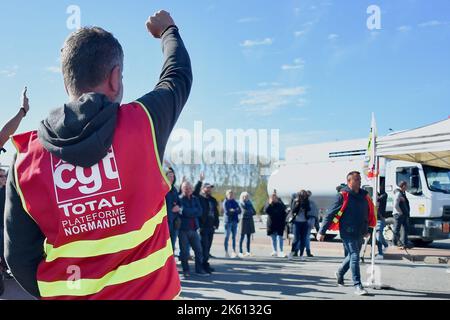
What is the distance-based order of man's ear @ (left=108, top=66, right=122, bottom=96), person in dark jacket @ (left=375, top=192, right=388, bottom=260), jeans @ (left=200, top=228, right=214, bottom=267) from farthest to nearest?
person in dark jacket @ (left=375, top=192, right=388, bottom=260) → jeans @ (left=200, top=228, right=214, bottom=267) → man's ear @ (left=108, top=66, right=122, bottom=96)

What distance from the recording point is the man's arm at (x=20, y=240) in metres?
1.44

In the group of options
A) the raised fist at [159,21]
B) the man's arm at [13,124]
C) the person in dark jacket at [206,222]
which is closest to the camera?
the raised fist at [159,21]

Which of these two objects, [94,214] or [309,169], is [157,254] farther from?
[309,169]

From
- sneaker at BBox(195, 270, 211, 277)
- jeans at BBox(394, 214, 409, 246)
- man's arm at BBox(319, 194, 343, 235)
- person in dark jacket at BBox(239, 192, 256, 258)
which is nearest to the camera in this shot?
man's arm at BBox(319, 194, 343, 235)

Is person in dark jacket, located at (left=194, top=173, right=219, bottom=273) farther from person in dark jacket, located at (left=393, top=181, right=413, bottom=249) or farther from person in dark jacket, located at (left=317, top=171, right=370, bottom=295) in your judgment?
person in dark jacket, located at (left=393, top=181, right=413, bottom=249)

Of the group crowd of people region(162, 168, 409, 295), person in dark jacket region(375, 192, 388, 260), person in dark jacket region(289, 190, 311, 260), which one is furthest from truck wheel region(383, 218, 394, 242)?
person in dark jacket region(289, 190, 311, 260)

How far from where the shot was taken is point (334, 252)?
1399 centimetres

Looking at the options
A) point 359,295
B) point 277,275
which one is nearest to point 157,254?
point 359,295

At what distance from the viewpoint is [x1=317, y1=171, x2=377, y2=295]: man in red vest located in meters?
7.69

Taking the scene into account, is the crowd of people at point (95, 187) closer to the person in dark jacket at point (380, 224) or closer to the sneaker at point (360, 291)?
the sneaker at point (360, 291)

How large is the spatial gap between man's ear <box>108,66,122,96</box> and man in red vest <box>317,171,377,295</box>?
666 centimetres

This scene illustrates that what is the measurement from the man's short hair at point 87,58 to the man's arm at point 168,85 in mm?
147

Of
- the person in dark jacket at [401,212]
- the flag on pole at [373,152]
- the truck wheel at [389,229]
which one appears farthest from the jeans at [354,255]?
the truck wheel at [389,229]

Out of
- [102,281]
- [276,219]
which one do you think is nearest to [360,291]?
[276,219]
